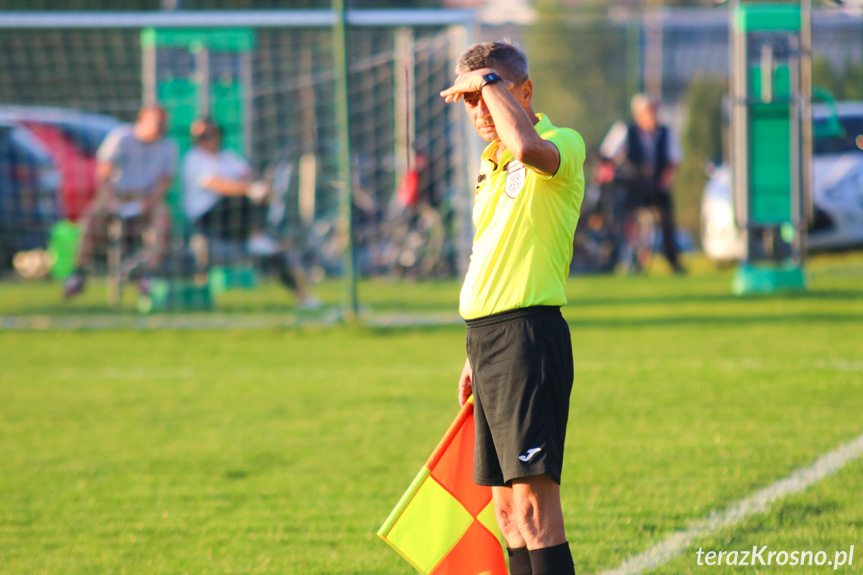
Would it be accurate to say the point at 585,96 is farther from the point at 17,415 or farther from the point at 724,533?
the point at 724,533

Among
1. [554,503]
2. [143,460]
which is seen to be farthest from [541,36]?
[554,503]

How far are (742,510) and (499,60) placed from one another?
210 centimetres

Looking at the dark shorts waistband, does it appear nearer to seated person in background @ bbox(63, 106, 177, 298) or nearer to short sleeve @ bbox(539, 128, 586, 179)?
short sleeve @ bbox(539, 128, 586, 179)

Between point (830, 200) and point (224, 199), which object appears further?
point (830, 200)

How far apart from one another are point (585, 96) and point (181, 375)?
24.7m

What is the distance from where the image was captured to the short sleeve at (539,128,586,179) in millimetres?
2797

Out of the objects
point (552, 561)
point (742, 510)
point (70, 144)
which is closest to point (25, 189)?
point (70, 144)

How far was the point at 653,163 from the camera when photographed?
555 inches

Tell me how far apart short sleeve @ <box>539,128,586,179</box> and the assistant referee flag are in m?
0.75

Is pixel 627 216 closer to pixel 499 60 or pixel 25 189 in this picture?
pixel 25 189

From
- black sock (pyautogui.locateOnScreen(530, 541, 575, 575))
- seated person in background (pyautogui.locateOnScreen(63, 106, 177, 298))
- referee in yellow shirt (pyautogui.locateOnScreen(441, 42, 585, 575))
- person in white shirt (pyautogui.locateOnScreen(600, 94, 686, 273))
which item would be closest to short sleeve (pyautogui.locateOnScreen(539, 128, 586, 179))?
referee in yellow shirt (pyautogui.locateOnScreen(441, 42, 585, 575))

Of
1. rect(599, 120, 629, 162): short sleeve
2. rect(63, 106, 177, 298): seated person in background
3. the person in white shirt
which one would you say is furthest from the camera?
rect(599, 120, 629, 162): short sleeve

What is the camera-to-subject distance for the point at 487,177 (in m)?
3.02

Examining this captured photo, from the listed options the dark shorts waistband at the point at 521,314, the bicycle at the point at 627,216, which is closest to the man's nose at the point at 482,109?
the dark shorts waistband at the point at 521,314
